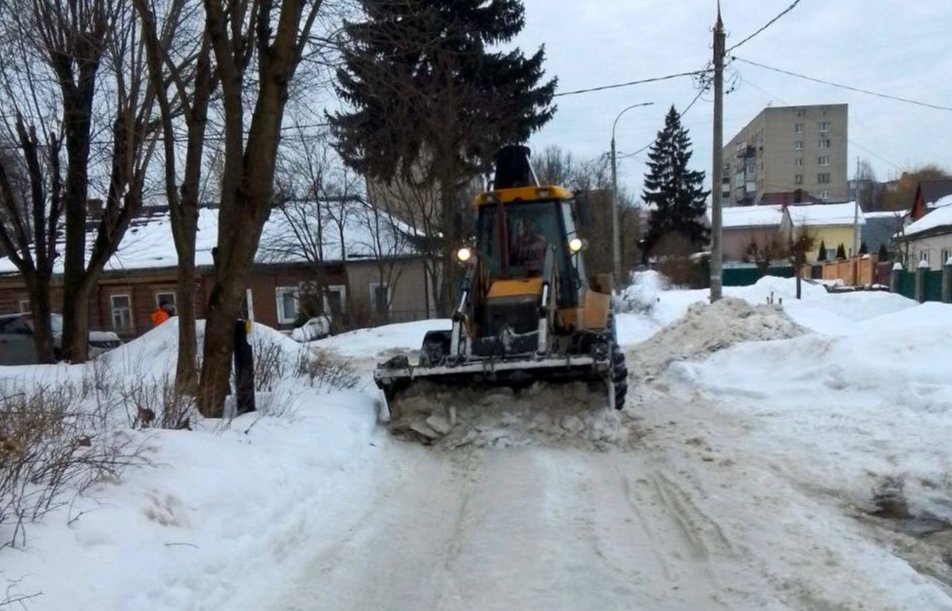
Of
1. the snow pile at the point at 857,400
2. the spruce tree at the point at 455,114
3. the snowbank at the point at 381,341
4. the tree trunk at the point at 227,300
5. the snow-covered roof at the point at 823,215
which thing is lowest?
the snowbank at the point at 381,341

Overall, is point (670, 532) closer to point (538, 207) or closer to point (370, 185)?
point (538, 207)

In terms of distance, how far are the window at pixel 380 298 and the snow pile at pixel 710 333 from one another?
17.4 m

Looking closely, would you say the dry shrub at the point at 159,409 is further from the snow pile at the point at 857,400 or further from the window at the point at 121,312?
the window at the point at 121,312

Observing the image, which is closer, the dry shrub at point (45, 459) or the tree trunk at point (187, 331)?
the dry shrub at point (45, 459)

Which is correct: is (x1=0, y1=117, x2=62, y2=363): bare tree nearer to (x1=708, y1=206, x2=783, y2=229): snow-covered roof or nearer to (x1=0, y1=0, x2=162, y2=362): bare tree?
(x1=0, y1=0, x2=162, y2=362): bare tree

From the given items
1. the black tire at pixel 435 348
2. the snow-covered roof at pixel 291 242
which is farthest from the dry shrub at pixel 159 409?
the snow-covered roof at pixel 291 242

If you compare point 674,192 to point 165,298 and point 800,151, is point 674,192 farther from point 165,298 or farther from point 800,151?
point 165,298

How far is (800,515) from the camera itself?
6516 millimetres

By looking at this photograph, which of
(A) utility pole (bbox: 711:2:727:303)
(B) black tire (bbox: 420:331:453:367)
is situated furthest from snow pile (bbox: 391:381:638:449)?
(A) utility pole (bbox: 711:2:727:303)

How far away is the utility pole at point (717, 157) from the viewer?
787 inches

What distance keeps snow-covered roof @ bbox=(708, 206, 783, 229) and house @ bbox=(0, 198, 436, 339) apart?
133 ft

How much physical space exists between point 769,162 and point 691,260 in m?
46.3

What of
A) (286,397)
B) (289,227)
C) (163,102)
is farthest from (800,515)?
(289,227)

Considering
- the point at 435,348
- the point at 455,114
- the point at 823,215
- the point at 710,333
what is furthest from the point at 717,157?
the point at 823,215
